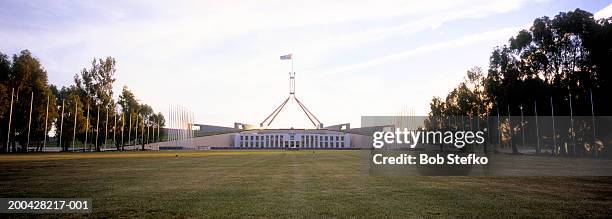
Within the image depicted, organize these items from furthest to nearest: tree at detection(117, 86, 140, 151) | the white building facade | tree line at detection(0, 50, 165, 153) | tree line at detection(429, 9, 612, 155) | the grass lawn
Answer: the white building facade → tree at detection(117, 86, 140, 151) → tree line at detection(0, 50, 165, 153) → tree line at detection(429, 9, 612, 155) → the grass lawn

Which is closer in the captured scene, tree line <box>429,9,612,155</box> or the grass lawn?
the grass lawn

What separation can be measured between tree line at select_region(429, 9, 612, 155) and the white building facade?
86330 millimetres

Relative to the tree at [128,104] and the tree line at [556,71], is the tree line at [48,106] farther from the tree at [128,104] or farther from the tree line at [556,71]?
the tree line at [556,71]

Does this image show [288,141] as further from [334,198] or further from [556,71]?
[334,198]

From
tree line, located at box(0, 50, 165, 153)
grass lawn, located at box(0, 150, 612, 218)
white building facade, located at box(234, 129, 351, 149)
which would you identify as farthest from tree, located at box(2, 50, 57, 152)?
white building facade, located at box(234, 129, 351, 149)

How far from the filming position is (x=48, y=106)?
198ft

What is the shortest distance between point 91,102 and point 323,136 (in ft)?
278

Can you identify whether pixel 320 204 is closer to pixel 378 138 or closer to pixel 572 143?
pixel 378 138

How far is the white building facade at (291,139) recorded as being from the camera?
144 m

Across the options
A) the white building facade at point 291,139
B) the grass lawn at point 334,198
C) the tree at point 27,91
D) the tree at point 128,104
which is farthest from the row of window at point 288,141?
the grass lawn at point 334,198

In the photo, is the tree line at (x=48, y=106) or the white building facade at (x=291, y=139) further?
the white building facade at (x=291, y=139)

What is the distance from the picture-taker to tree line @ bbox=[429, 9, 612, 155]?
43438mm

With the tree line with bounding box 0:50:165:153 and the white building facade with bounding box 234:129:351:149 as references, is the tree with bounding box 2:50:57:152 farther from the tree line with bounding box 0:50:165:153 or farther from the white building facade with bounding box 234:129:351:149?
the white building facade with bounding box 234:129:351:149

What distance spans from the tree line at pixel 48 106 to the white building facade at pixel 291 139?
64133 millimetres
